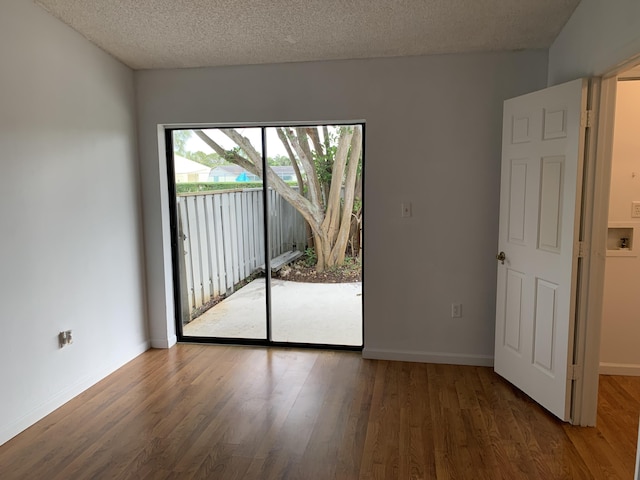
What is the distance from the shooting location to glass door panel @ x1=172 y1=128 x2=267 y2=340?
3.94 meters

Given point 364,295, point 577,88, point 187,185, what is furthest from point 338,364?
point 577,88

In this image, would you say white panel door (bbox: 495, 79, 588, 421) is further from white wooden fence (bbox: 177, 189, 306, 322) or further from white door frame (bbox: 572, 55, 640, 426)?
white wooden fence (bbox: 177, 189, 306, 322)

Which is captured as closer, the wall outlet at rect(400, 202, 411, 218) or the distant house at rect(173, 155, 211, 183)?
the wall outlet at rect(400, 202, 411, 218)

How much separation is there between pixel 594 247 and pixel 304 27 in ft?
7.43

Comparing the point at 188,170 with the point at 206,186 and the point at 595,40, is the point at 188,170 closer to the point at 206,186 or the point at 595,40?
the point at 206,186

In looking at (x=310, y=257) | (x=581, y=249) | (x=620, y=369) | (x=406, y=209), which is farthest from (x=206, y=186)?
(x=620, y=369)

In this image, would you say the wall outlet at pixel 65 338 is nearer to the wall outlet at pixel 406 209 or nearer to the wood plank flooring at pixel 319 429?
the wood plank flooring at pixel 319 429

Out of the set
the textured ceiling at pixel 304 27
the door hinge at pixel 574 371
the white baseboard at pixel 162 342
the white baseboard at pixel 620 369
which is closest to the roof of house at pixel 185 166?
the textured ceiling at pixel 304 27

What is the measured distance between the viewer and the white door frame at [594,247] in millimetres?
2471

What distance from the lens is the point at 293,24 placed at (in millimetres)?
2998

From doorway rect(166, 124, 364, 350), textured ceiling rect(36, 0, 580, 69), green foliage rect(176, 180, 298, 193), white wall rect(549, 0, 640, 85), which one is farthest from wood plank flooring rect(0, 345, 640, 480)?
textured ceiling rect(36, 0, 580, 69)

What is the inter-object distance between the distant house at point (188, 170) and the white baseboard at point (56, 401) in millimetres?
1557

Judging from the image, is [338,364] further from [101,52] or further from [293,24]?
[101,52]

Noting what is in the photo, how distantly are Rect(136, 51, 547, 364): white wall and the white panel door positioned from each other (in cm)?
25
